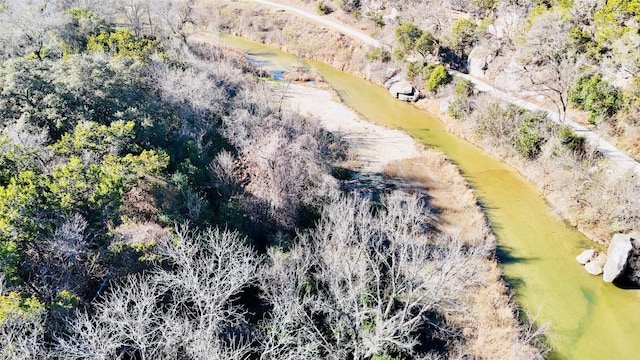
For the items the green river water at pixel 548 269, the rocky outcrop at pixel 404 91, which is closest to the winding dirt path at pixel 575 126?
the rocky outcrop at pixel 404 91

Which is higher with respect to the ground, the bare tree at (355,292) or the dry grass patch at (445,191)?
the bare tree at (355,292)

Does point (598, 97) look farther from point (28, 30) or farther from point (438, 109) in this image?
point (28, 30)

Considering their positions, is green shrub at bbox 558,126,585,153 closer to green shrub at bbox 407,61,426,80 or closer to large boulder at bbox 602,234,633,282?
large boulder at bbox 602,234,633,282

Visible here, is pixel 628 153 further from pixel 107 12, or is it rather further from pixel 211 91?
pixel 107 12

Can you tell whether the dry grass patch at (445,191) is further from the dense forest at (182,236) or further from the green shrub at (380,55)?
the green shrub at (380,55)

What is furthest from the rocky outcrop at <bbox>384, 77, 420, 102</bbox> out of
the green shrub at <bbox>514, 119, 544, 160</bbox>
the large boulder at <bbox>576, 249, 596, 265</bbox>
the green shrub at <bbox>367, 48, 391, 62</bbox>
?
the large boulder at <bbox>576, 249, 596, 265</bbox>

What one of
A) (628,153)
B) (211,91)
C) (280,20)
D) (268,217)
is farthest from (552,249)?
(280,20)
